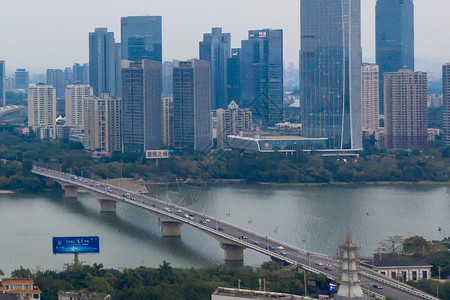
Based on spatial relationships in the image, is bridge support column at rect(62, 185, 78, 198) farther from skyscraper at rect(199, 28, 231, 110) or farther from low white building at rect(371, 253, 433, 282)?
skyscraper at rect(199, 28, 231, 110)

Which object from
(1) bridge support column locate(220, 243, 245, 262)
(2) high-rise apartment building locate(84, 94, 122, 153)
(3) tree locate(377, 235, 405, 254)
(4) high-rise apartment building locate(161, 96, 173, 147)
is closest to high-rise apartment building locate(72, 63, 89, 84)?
(2) high-rise apartment building locate(84, 94, 122, 153)

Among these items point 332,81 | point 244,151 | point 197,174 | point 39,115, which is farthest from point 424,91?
point 39,115

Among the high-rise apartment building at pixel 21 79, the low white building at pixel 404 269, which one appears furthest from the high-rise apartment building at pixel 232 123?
the high-rise apartment building at pixel 21 79

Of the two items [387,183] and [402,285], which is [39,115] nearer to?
[387,183]

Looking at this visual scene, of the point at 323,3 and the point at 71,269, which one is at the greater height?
the point at 323,3

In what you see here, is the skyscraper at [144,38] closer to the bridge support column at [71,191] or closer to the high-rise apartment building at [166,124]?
the high-rise apartment building at [166,124]

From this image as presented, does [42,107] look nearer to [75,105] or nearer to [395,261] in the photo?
[75,105]
